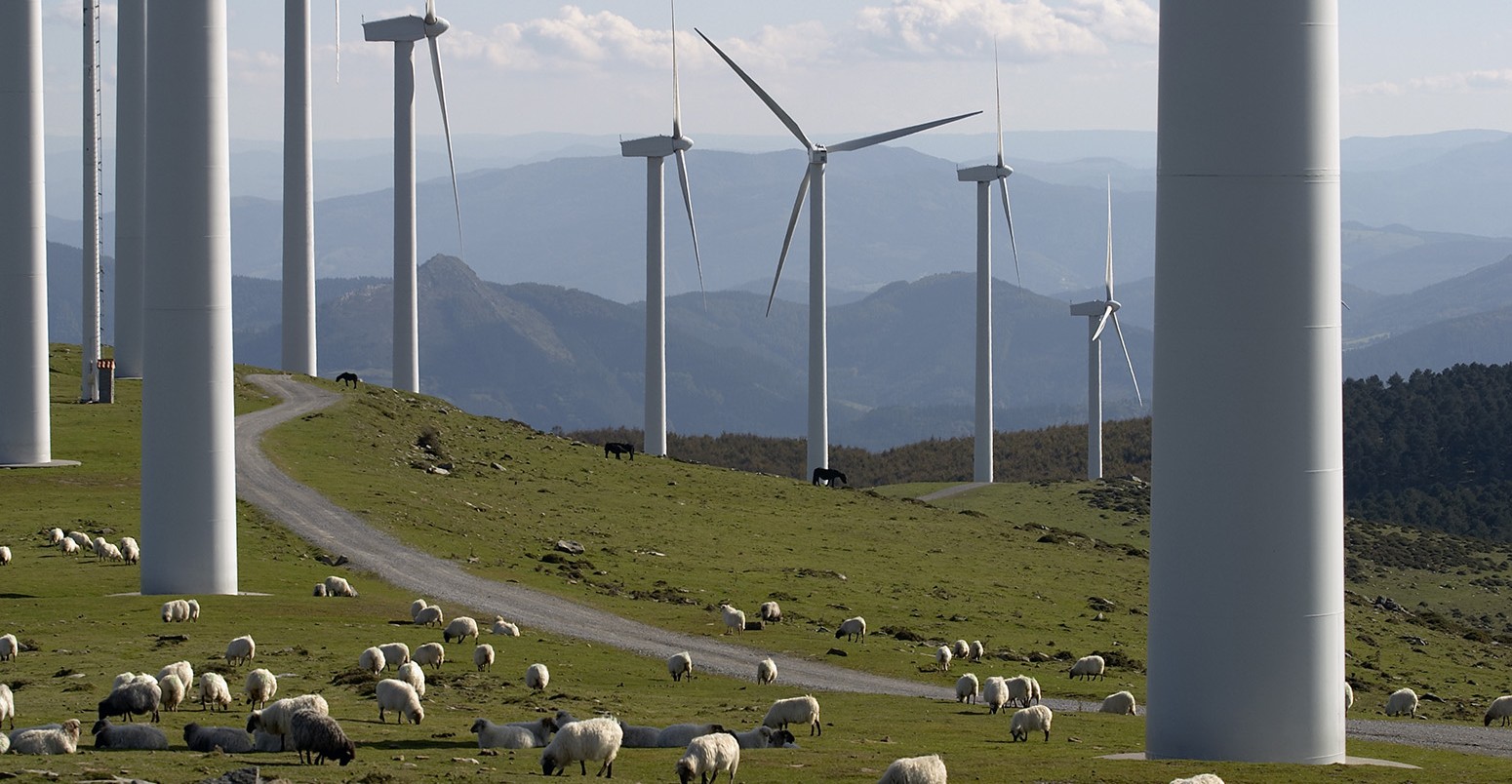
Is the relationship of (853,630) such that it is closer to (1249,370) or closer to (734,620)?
(734,620)

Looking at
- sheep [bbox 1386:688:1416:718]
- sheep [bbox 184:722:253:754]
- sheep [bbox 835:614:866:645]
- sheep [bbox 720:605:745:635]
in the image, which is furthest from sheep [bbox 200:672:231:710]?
sheep [bbox 1386:688:1416:718]

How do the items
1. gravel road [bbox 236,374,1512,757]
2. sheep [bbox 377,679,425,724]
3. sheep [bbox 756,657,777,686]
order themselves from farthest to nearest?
sheep [bbox 756,657,777,686] < gravel road [bbox 236,374,1512,757] < sheep [bbox 377,679,425,724]

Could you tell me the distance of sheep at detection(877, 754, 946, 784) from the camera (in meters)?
21.5

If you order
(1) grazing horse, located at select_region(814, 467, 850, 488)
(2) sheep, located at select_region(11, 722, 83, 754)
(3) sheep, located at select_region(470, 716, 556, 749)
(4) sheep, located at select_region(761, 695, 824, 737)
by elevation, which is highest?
(2) sheep, located at select_region(11, 722, 83, 754)

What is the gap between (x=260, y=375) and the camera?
97.5 metres

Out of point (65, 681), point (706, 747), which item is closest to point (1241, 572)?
point (706, 747)

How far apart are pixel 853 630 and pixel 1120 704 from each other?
42.4 feet

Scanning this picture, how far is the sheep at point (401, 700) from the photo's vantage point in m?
28.3

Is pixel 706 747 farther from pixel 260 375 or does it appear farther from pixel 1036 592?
pixel 260 375

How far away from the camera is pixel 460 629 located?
135ft

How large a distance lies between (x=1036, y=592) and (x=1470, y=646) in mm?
15097

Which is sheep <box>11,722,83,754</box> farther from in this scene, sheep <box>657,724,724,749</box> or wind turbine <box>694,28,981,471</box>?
wind turbine <box>694,28,981,471</box>

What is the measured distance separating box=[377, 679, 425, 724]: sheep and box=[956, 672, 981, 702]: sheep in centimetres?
1227

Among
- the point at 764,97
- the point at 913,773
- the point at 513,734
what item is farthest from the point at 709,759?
the point at 764,97
